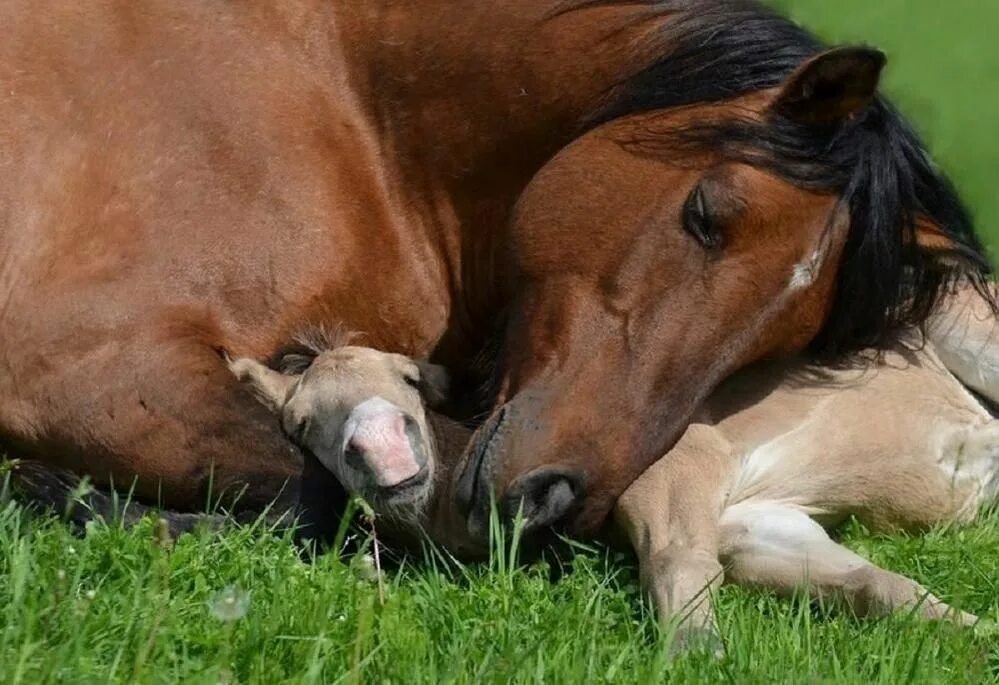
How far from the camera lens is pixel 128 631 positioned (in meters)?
2.92

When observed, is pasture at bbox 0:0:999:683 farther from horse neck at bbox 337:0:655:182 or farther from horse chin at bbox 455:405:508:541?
horse neck at bbox 337:0:655:182

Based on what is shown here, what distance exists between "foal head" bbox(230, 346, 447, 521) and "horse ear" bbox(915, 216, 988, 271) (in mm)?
1247

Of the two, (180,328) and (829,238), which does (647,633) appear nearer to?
(829,238)

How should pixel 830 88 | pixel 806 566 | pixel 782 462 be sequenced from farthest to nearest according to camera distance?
1. pixel 782 462
2. pixel 830 88
3. pixel 806 566

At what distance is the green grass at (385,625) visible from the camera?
9.18 feet

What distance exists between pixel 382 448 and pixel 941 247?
156 centimetres

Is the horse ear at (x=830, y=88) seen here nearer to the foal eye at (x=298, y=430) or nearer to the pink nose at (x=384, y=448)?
the pink nose at (x=384, y=448)

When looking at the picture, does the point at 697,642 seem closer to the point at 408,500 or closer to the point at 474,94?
the point at 408,500

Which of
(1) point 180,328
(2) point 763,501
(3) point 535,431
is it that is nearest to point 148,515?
(1) point 180,328

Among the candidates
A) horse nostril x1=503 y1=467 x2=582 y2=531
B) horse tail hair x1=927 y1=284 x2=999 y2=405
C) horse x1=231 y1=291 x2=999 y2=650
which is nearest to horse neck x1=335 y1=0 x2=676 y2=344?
horse x1=231 y1=291 x2=999 y2=650

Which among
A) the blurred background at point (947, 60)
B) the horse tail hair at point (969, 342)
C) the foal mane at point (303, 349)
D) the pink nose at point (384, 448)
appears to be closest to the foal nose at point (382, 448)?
the pink nose at point (384, 448)

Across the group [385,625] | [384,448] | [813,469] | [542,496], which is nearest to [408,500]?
[384,448]

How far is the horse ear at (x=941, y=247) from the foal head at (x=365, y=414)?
4.09ft

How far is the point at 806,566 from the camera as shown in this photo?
369 centimetres
